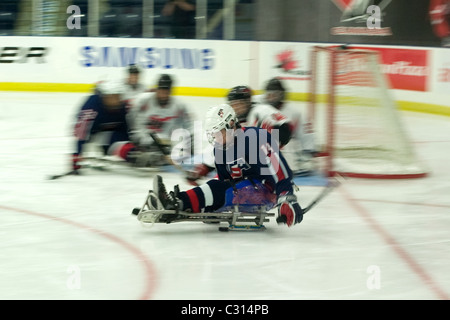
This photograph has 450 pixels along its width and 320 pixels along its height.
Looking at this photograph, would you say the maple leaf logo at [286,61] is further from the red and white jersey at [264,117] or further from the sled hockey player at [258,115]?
the sled hockey player at [258,115]

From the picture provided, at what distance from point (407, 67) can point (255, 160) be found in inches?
268

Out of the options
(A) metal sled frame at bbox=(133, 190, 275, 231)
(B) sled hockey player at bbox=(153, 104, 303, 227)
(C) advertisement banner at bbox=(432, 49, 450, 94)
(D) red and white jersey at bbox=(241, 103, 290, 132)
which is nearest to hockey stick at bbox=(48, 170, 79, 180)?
(D) red and white jersey at bbox=(241, 103, 290, 132)

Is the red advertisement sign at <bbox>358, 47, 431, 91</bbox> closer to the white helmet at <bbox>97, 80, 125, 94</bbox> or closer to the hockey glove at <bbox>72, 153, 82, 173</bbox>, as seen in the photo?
the white helmet at <bbox>97, 80, 125, 94</bbox>

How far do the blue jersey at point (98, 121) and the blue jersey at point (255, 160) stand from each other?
2.23 m

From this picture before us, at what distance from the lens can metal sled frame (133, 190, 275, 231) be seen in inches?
197

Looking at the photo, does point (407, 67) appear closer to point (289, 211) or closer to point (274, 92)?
point (274, 92)

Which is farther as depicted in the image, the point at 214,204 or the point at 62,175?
the point at 62,175

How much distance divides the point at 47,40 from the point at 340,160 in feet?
22.3

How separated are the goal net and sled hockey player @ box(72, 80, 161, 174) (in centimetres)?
169

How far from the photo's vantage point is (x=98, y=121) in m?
7.11

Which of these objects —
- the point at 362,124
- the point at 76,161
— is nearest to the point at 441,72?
the point at 362,124

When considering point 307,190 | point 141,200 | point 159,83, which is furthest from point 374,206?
point 159,83

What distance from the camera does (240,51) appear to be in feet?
39.8

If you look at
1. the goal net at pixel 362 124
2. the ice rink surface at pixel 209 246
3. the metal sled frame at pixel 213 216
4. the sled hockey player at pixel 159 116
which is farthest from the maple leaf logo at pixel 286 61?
the metal sled frame at pixel 213 216
